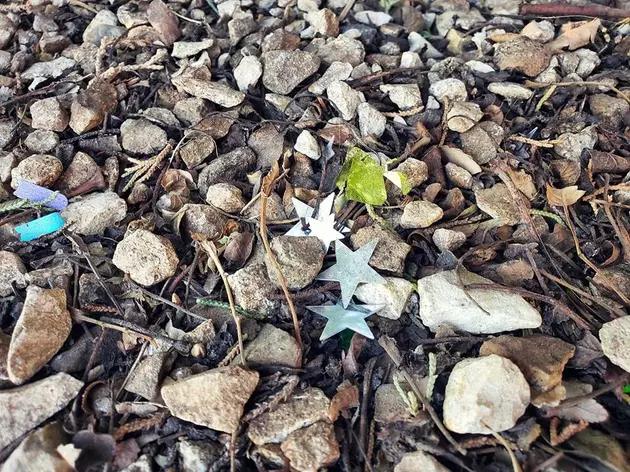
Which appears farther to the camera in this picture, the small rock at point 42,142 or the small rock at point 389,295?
the small rock at point 42,142

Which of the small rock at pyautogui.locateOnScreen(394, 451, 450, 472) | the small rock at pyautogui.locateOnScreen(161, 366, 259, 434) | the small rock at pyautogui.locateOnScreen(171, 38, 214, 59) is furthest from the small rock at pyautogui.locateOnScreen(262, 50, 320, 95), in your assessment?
the small rock at pyautogui.locateOnScreen(394, 451, 450, 472)

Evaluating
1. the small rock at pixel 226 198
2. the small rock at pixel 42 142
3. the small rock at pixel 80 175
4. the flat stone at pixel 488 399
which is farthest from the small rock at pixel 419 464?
the small rock at pixel 42 142

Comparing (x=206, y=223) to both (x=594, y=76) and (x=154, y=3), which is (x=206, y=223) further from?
(x=594, y=76)

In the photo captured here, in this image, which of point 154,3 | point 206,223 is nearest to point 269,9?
point 154,3

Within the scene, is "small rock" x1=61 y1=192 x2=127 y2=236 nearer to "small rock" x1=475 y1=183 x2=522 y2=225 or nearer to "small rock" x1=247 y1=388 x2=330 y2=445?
"small rock" x1=247 y1=388 x2=330 y2=445

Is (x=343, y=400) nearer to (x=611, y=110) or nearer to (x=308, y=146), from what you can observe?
(x=308, y=146)

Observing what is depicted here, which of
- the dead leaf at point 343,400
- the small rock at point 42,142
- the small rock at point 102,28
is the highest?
the small rock at point 102,28

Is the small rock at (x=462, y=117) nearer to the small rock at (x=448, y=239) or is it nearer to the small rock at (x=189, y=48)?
the small rock at (x=448, y=239)
